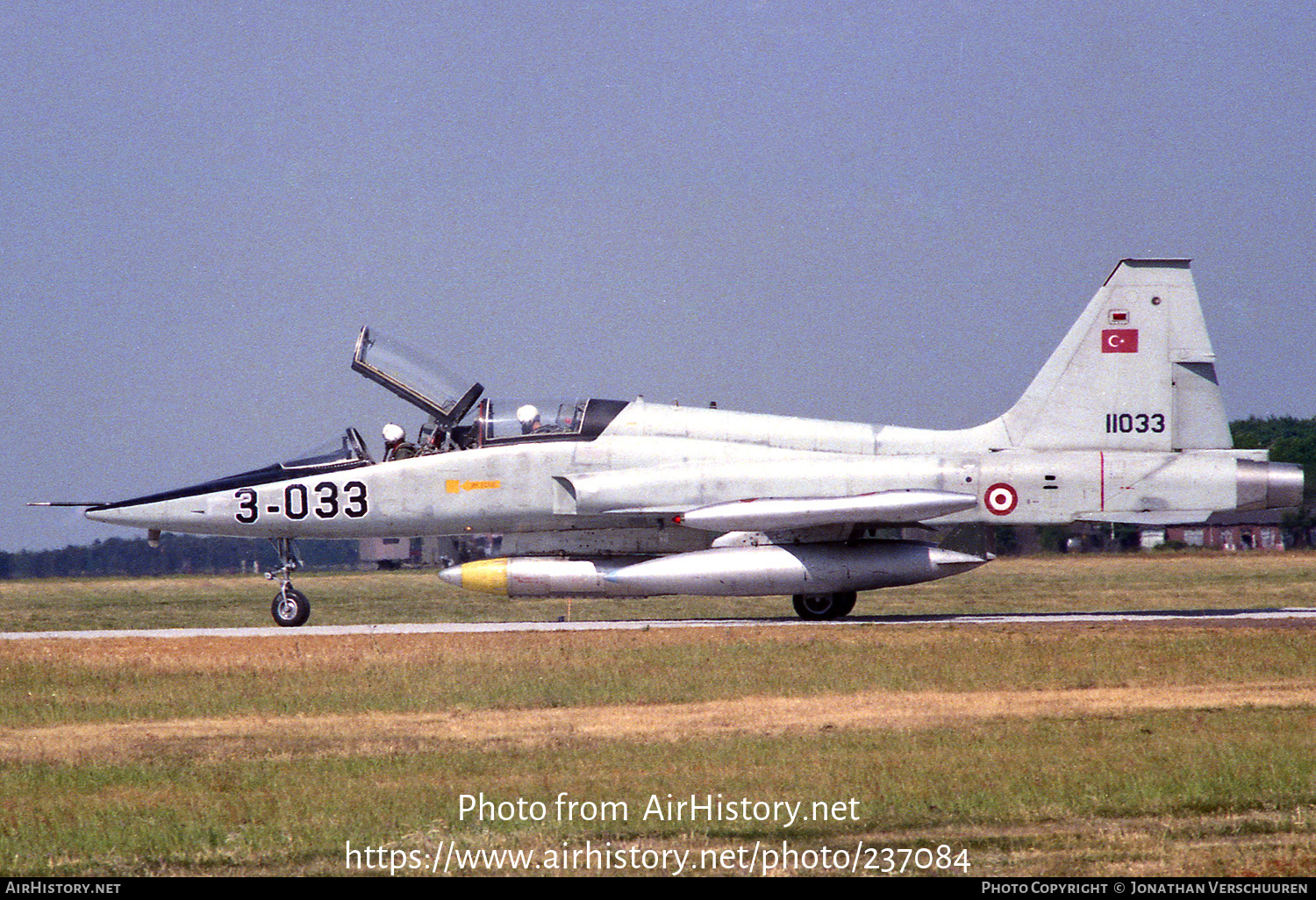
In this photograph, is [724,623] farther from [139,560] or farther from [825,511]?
[139,560]

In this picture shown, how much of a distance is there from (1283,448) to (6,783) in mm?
55634

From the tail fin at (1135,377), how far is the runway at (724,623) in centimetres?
226

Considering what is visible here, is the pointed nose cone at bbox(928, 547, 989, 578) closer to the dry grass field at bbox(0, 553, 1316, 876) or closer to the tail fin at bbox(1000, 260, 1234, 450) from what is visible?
the dry grass field at bbox(0, 553, 1316, 876)

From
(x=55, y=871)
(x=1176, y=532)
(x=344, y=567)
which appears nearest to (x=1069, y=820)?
(x=55, y=871)

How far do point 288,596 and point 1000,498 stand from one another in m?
9.45

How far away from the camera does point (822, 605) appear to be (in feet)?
60.1

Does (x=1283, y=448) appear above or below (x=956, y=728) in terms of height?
above

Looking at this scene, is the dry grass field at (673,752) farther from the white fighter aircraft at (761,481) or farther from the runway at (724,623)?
the white fighter aircraft at (761,481)

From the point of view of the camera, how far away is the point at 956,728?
10242 mm

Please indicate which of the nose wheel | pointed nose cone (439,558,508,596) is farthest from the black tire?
pointed nose cone (439,558,508,596)

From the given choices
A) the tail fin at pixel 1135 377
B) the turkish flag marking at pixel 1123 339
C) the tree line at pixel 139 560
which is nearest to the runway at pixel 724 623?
the tail fin at pixel 1135 377

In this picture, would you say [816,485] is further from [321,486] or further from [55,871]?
[55,871]

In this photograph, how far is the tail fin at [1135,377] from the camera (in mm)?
17938

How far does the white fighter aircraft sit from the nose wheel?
0.04 meters
